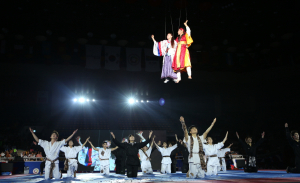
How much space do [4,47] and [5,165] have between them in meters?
6.96

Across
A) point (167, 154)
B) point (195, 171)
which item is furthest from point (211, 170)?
point (167, 154)

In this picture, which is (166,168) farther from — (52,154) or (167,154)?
(52,154)

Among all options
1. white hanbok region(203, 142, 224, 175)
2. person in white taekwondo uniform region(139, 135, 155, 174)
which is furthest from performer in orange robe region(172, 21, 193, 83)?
person in white taekwondo uniform region(139, 135, 155, 174)

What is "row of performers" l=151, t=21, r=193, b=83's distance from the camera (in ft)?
22.1

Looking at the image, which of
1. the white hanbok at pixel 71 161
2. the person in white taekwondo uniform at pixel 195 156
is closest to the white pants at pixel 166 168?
the person in white taekwondo uniform at pixel 195 156

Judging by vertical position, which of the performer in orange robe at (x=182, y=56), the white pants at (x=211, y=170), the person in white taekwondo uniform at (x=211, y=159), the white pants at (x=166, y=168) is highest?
→ the performer in orange robe at (x=182, y=56)

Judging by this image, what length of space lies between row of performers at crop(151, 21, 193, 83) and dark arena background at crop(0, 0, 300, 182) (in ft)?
11.5

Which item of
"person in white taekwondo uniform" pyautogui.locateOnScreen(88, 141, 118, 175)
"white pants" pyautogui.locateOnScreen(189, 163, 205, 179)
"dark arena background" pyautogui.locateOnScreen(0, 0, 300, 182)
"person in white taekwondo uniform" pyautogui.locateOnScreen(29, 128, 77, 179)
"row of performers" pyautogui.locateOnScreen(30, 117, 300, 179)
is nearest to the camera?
"white pants" pyautogui.locateOnScreen(189, 163, 205, 179)

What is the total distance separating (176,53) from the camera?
6879 mm

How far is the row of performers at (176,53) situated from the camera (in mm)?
6734

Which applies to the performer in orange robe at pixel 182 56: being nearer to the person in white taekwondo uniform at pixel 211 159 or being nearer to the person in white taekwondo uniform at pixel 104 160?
the person in white taekwondo uniform at pixel 211 159

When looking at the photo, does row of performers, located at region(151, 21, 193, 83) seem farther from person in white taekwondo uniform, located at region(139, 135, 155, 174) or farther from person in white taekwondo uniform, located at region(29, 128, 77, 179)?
person in white taekwondo uniform, located at region(139, 135, 155, 174)

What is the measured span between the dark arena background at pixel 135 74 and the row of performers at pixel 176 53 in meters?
3.50

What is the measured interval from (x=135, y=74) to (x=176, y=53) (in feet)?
30.8
